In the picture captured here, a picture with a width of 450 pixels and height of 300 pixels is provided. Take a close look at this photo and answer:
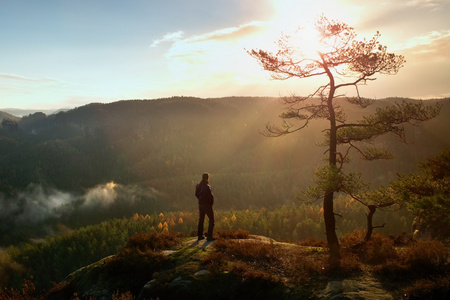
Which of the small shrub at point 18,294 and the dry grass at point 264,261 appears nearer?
the dry grass at point 264,261

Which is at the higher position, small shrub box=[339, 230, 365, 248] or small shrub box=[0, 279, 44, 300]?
small shrub box=[339, 230, 365, 248]

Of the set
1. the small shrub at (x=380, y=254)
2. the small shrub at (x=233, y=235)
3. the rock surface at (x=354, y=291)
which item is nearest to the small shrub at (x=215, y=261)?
the small shrub at (x=233, y=235)

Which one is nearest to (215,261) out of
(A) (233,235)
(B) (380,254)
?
(A) (233,235)

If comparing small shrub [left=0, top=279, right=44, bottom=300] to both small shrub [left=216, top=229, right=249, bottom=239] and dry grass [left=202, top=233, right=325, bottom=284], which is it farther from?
small shrub [left=216, top=229, right=249, bottom=239]

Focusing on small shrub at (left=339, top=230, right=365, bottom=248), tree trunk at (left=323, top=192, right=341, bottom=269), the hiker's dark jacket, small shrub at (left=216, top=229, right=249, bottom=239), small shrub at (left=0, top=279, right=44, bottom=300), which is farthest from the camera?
small shrub at (left=216, top=229, right=249, bottom=239)

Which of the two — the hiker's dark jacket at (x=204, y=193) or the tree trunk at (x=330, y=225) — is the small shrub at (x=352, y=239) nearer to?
the tree trunk at (x=330, y=225)

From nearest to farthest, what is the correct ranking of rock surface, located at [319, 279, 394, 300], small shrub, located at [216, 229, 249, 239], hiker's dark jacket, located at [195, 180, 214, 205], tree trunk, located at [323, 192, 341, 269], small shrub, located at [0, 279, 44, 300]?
rock surface, located at [319, 279, 394, 300] < small shrub, located at [0, 279, 44, 300] < tree trunk, located at [323, 192, 341, 269] < hiker's dark jacket, located at [195, 180, 214, 205] < small shrub, located at [216, 229, 249, 239]

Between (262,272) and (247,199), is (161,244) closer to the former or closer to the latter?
(262,272)

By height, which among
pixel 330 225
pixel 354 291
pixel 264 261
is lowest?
pixel 264 261

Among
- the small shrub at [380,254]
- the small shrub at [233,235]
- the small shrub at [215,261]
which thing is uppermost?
the small shrub at [380,254]

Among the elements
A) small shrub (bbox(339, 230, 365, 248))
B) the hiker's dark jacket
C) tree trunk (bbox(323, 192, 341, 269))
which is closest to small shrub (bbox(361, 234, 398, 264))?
tree trunk (bbox(323, 192, 341, 269))

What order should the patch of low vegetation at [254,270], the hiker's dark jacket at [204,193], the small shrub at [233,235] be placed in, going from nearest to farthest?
the patch of low vegetation at [254,270] → the hiker's dark jacket at [204,193] → the small shrub at [233,235]

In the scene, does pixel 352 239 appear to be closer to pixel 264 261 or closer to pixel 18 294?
pixel 264 261

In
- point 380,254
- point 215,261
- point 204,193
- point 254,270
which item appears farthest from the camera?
point 204,193
